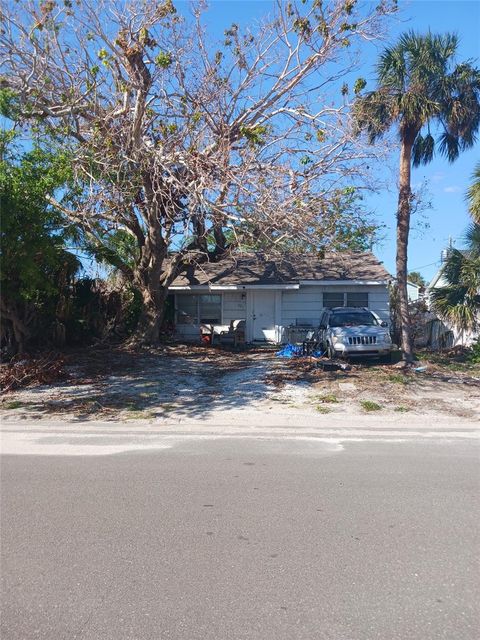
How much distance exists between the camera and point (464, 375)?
13.2 m

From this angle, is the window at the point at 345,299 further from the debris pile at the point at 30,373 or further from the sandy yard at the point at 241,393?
the debris pile at the point at 30,373

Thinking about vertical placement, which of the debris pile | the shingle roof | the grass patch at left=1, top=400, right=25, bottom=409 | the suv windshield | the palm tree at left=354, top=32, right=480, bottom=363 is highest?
the palm tree at left=354, top=32, right=480, bottom=363

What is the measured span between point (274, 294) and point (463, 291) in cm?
737

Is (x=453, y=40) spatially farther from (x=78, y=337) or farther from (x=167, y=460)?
(x=78, y=337)

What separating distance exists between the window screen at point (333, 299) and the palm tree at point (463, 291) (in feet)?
15.6

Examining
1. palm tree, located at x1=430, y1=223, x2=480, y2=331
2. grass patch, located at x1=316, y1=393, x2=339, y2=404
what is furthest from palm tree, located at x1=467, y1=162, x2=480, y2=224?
grass patch, located at x1=316, y1=393, x2=339, y2=404

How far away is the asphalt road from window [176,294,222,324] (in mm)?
15021

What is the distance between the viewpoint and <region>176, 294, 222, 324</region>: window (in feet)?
71.1

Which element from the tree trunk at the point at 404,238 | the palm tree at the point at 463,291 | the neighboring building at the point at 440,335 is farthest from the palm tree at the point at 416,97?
the neighboring building at the point at 440,335

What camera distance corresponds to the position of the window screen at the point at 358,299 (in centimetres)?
2070

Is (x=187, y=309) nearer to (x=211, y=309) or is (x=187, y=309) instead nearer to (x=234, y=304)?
(x=211, y=309)

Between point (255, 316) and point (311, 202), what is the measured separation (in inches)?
379

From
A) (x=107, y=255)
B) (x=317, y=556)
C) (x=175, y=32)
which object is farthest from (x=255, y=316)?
(x=317, y=556)

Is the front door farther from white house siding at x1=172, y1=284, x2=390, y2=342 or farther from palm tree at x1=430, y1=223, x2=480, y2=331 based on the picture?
palm tree at x1=430, y1=223, x2=480, y2=331
